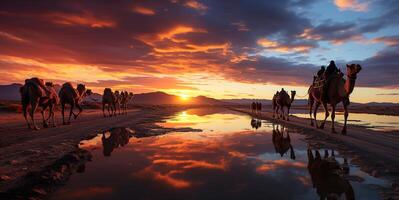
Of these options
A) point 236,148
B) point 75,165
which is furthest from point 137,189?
point 236,148

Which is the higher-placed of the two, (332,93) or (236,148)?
(332,93)

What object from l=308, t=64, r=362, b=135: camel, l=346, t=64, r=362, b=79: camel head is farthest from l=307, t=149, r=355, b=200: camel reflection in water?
l=308, t=64, r=362, b=135: camel

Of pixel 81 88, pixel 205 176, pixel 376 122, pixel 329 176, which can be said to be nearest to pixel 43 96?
pixel 81 88

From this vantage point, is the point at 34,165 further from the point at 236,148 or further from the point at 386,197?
the point at 386,197

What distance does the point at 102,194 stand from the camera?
19.5 feet

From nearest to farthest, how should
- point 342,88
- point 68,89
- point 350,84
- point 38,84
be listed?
point 350,84, point 342,88, point 38,84, point 68,89

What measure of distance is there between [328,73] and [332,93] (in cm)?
157

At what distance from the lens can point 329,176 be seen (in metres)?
7.51

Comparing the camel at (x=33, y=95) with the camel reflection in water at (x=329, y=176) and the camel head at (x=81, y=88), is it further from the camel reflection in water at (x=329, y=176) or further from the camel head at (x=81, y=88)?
the camel reflection in water at (x=329, y=176)

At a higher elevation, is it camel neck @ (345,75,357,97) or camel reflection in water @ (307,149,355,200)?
camel neck @ (345,75,357,97)

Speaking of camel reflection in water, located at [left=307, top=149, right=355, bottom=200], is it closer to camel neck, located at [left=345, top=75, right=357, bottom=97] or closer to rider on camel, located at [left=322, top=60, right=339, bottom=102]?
camel neck, located at [left=345, top=75, right=357, bottom=97]

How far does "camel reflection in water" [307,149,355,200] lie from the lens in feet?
20.2

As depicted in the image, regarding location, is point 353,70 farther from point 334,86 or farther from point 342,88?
point 334,86

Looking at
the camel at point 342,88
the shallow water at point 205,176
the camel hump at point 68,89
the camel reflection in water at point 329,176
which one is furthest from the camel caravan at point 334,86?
the camel hump at point 68,89
